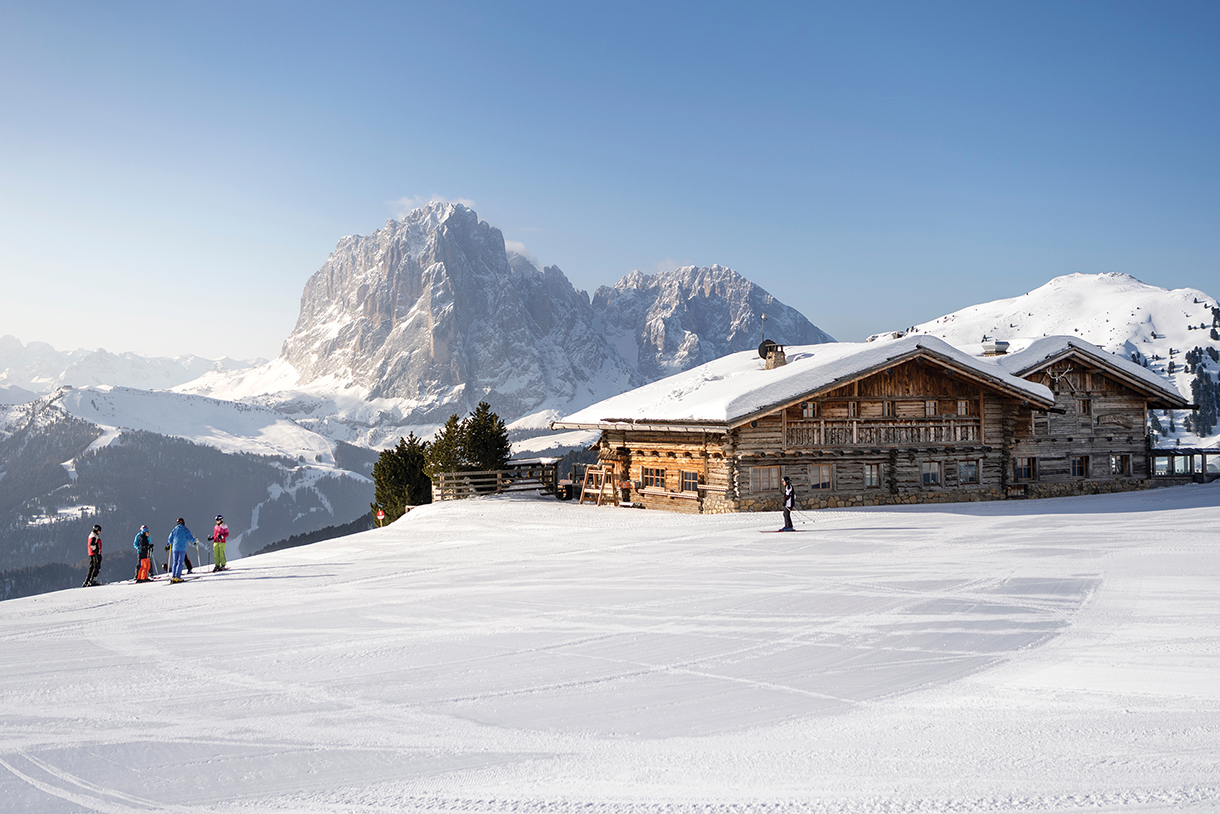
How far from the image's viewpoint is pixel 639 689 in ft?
26.7

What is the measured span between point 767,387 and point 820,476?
4.31 meters

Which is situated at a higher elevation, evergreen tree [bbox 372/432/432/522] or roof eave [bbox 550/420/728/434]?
roof eave [bbox 550/420/728/434]

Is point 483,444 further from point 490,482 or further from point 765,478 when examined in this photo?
point 765,478

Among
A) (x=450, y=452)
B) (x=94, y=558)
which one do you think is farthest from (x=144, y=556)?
(x=450, y=452)

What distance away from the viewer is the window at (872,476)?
29062mm

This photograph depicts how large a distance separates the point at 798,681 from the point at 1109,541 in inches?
555

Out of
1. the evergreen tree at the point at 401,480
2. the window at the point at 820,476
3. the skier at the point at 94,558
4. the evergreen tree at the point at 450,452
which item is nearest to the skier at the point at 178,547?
the skier at the point at 94,558

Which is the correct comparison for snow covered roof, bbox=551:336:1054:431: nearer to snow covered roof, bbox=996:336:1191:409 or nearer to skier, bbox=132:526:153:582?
snow covered roof, bbox=996:336:1191:409

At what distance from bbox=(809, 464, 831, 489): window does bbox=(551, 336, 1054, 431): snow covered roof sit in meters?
3.06

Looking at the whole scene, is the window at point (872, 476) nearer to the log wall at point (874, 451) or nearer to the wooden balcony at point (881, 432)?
the log wall at point (874, 451)

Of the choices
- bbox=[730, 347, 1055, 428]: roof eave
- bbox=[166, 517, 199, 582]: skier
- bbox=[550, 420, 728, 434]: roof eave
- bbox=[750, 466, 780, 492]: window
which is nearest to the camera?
bbox=[166, 517, 199, 582]: skier

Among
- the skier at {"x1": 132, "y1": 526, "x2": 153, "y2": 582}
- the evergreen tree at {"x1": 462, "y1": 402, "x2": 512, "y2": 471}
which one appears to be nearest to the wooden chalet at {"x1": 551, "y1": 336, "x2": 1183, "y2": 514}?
the evergreen tree at {"x1": 462, "y1": 402, "x2": 512, "y2": 471}

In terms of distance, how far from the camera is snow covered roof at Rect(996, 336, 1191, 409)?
33.3m

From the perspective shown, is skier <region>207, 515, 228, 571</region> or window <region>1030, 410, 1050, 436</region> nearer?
skier <region>207, 515, 228, 571</region>
